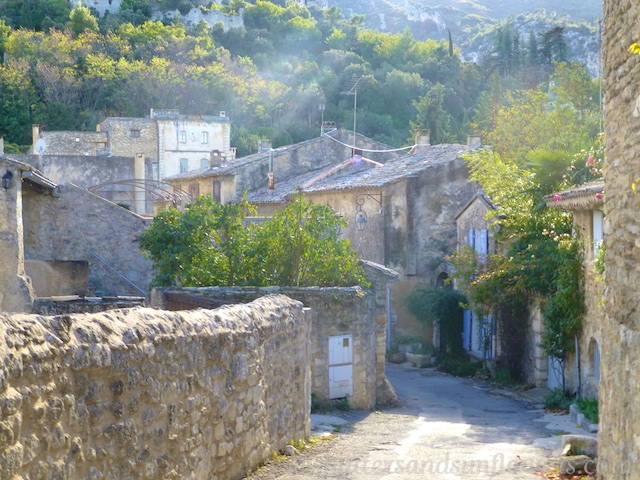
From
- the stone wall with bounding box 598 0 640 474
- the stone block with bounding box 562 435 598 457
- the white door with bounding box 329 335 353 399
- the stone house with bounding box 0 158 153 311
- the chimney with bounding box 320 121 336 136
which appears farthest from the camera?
the chimney with bounding box 320 121 336 136

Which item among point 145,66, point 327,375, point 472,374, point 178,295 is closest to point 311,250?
point 327,375

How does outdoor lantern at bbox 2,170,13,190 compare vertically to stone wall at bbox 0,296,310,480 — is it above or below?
above

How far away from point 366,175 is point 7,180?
17.6 meters

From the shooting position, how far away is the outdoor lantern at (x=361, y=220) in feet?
95.1

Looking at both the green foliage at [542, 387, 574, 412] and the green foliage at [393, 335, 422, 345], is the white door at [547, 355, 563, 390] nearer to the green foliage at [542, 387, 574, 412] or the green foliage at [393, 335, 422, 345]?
the green foliage at [542, 387, 574, 412]

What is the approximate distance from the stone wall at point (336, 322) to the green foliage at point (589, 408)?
11.4 ft

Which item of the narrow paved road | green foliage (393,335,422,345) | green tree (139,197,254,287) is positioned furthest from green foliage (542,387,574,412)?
green foliage (393,335,422,345)

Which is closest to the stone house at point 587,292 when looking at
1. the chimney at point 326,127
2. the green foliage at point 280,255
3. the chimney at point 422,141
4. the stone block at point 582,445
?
the green foliage at point 280,255

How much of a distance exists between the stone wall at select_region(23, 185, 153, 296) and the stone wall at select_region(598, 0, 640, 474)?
603 inches

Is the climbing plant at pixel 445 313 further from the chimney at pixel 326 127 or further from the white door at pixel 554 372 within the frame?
the chimney at pixel 326 127

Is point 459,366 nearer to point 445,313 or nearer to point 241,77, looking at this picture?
point 445,313

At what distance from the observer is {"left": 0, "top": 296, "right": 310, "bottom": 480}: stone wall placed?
459cm

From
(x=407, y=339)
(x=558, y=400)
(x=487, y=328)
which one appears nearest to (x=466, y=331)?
(x=407, y=339)

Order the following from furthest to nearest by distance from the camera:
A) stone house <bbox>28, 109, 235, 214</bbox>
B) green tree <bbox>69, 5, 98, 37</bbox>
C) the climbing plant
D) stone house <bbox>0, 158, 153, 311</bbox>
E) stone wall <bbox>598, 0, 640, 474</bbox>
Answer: green tree <bbox>69, 5, 98, 37</bbox> → stone house <bbox>28, 109, 235, 214</bbox> → the climbing plant → stone house <bbox>0, 158, 153, 311</bbox> → stone wall <bbox>598, 0, 640, 474</bbox>
